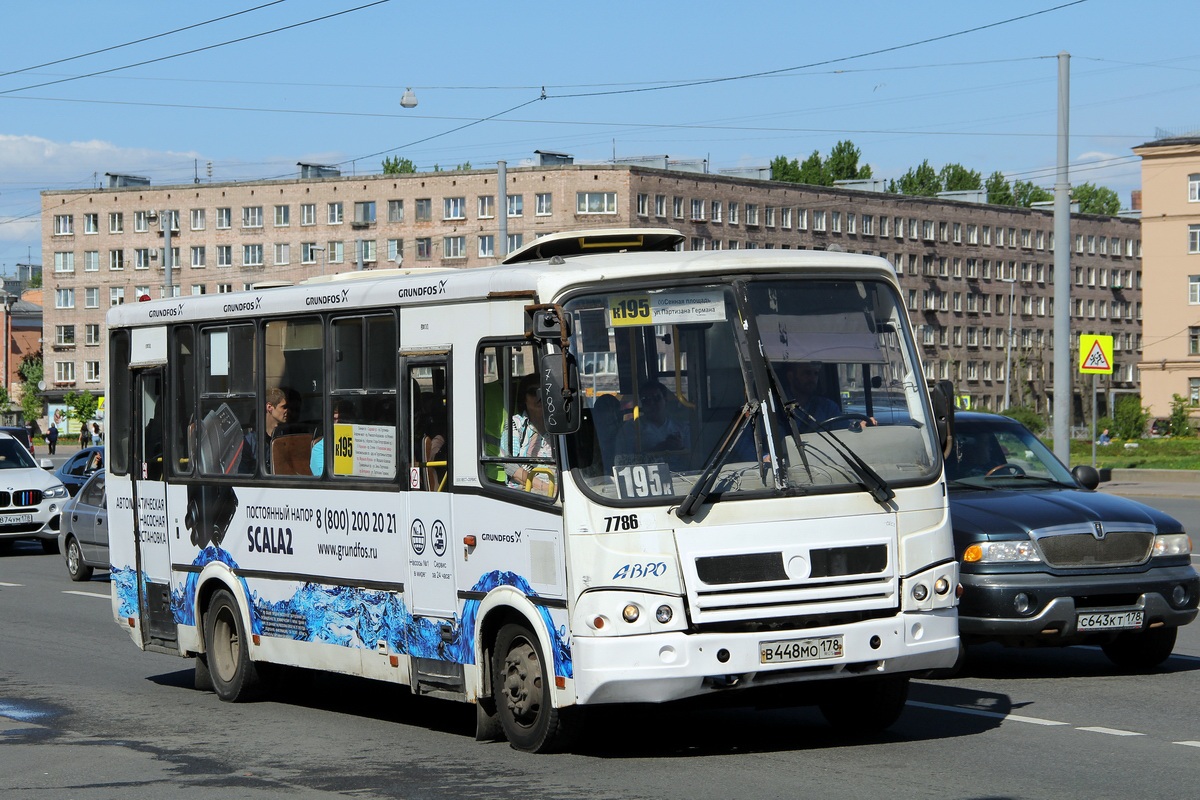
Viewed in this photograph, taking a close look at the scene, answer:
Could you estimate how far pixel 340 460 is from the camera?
Answer: 35.8ft

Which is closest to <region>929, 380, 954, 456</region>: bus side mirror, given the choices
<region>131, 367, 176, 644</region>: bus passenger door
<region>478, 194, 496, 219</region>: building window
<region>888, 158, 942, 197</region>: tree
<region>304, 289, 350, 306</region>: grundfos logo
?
<region>304, 289, 350, 306</region>: grundfos logo

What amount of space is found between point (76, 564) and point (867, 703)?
15.3 meters

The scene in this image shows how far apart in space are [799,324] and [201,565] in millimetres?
5016

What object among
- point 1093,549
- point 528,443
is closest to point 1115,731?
point 1093,549

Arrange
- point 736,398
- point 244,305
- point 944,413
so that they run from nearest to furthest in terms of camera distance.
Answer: point 736,398, point 944,413, point 244,305

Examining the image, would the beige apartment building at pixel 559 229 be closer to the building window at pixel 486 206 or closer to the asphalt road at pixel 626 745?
the building window at pixel 486 206

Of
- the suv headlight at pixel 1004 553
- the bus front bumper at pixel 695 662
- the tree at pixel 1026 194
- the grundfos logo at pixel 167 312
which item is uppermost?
the tree at pixel 1026 194

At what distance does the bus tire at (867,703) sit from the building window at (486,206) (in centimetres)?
10189

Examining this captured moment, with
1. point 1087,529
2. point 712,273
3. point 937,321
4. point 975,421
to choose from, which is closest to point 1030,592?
point 1087,529

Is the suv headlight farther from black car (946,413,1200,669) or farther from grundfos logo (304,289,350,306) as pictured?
grundfos logo (304,289,350,306)

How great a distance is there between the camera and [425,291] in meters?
10.2

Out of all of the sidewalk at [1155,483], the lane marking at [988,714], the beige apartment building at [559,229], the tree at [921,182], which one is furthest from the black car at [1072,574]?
the tree at [921,182]

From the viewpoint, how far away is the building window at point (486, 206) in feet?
363

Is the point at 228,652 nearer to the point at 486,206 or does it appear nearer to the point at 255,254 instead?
the point at 486,206
